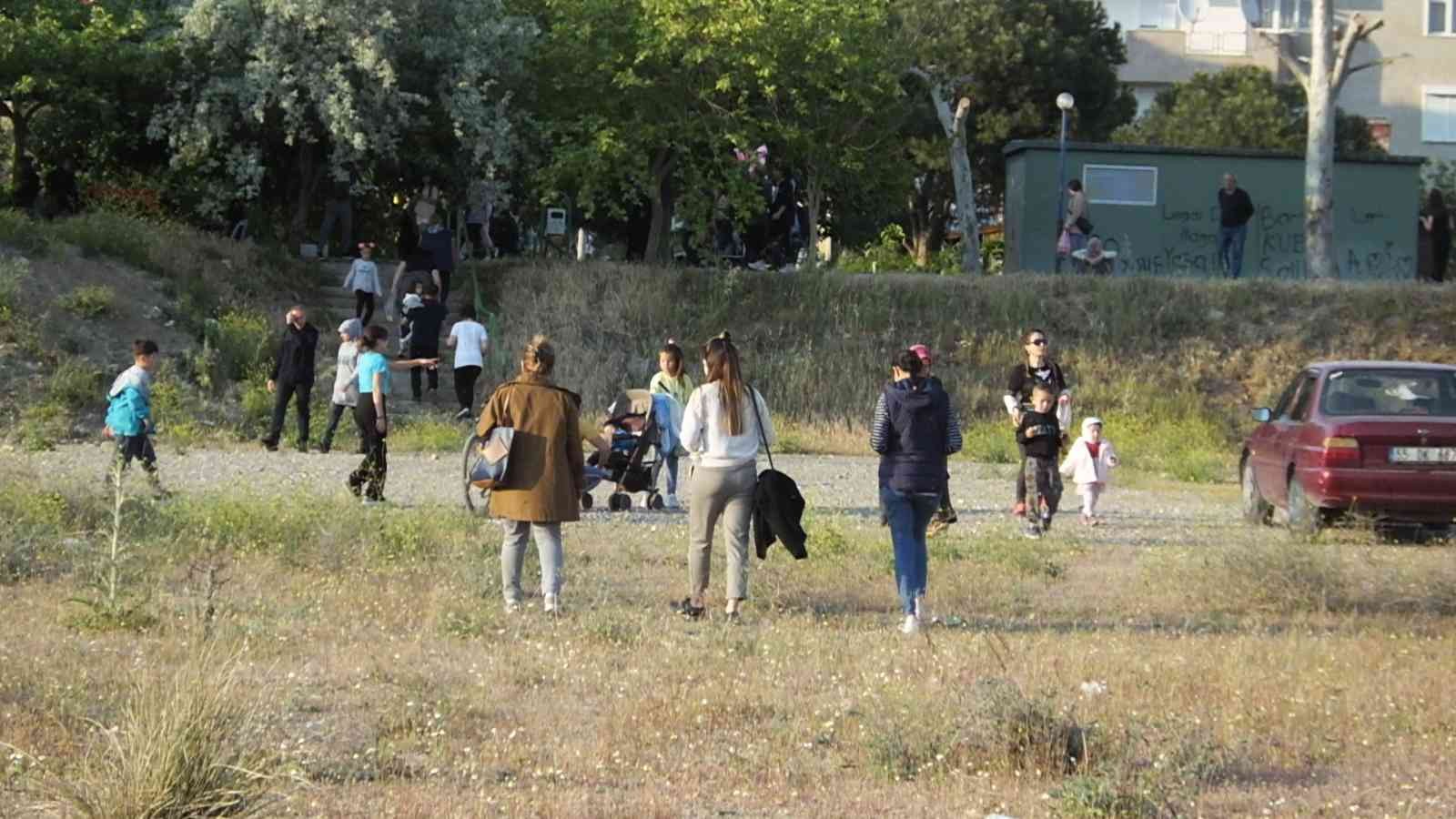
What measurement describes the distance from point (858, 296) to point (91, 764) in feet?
83.7

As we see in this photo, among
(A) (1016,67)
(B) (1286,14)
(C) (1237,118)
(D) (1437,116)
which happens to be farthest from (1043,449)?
(D) (1437,116)

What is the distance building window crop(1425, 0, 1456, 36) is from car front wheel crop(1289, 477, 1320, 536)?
56.7 metres

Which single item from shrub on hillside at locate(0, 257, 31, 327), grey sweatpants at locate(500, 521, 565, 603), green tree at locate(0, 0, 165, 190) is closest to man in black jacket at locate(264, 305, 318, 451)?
shrub on hillside at locate(0, 257, 31, 327)

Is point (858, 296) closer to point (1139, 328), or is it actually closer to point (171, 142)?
point (1139, 328)

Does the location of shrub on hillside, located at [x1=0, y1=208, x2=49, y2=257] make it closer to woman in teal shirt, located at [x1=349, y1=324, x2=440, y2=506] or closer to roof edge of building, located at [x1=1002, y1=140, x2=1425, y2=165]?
woman in teal shirt, located at [x1=349, y1=324, x2=440, y2=506]

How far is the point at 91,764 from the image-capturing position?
23.4 feet

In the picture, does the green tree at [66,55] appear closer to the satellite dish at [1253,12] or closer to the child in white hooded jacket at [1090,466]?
the child in white hooded jacket at [1090,466]

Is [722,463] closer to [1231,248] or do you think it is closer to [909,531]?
[909,531]

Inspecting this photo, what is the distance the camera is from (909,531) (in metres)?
11.9

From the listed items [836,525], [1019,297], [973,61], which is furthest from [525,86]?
[973,61]

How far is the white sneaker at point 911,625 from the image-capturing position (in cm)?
1159

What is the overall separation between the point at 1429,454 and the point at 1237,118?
149 ft

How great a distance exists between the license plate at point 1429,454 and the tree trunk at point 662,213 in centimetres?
1953

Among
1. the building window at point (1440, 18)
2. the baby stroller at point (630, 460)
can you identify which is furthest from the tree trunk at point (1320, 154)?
the building window at point (1440, 18)
